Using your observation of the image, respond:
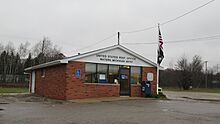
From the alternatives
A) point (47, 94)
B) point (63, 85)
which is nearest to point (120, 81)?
point (63, 85)

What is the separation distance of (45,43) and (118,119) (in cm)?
6889

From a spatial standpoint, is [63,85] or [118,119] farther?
[63,85]

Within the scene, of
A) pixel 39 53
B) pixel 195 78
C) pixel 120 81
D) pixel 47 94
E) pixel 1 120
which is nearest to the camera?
pixel 1 120

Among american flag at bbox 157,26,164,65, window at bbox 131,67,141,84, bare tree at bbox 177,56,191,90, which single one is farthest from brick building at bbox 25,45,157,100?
bare tree at bbox 177,56,191,90

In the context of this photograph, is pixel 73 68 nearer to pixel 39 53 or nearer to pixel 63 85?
pixel 63 85

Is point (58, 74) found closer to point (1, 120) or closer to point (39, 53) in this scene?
point (1, 120)

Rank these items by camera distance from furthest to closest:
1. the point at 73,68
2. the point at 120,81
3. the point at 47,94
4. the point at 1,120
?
the point at 47,94 → the point at 120,81 → the point at 73,68 → the point at 1,120

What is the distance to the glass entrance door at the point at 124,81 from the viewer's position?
24.1m

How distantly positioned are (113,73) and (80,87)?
297 centimetres

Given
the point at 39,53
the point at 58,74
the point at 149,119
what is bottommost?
the point at 149,119

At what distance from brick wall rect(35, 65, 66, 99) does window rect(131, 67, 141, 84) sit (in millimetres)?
5546

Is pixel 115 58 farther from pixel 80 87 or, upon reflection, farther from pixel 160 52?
pixel 160 52

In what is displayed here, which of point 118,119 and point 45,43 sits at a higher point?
point 45,43

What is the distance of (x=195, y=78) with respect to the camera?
8225 centimetres
